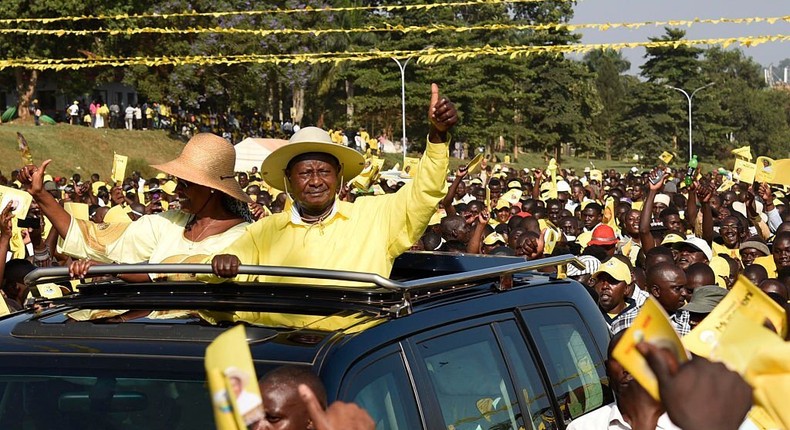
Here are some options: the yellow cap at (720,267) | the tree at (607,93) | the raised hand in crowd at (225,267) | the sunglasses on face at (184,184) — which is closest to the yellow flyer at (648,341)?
the raised hand in crowd at (225,267)

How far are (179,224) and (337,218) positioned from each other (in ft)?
3.30

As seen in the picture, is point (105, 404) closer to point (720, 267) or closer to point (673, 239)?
point (720, 267)

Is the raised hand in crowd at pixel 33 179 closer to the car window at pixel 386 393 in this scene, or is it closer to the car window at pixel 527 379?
the car window at pixel 527 379

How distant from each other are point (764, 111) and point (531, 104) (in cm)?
2950

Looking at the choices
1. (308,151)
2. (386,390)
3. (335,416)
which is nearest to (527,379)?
(386,390)

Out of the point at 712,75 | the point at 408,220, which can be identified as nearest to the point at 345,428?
the point at 408,220

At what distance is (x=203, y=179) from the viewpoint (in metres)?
5.73

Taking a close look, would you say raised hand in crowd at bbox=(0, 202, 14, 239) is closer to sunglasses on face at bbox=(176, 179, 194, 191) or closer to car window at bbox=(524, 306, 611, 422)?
sunglasses on face at bbox=(176, 179, 194, 191)

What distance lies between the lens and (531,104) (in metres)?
71.7

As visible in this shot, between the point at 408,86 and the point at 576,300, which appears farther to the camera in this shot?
the point at 408,86

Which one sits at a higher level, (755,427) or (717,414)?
(717,414)

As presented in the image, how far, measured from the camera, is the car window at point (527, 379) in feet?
14.5

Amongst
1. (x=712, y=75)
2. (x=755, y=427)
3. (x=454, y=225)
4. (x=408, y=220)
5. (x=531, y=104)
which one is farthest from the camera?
(x=712, y=75)

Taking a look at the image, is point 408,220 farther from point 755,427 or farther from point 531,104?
point 531,104
